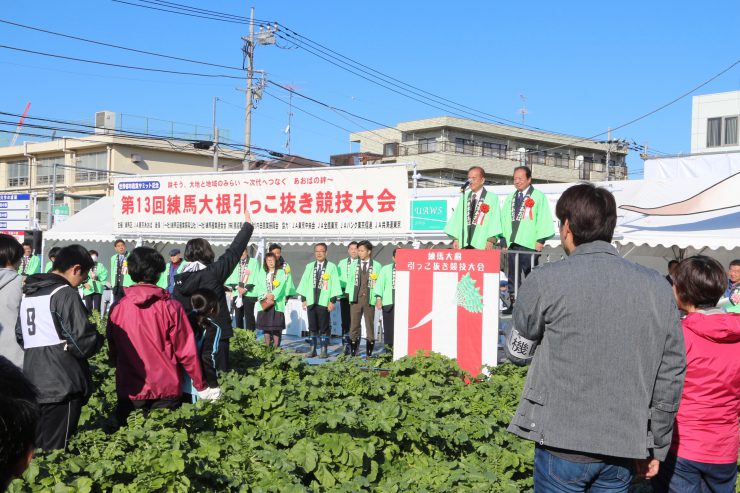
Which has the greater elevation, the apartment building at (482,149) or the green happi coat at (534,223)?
the apartment building at (482,149)

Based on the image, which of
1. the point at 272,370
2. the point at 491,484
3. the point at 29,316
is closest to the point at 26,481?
the point at 29,316

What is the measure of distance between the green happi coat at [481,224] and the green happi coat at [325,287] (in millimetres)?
4728

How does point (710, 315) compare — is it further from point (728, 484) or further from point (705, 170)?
point (705, 170)

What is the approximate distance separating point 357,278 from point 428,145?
39.9 meters

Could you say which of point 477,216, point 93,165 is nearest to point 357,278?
point 477,216

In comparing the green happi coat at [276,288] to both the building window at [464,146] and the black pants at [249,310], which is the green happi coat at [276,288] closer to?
the black pants at [249,310]

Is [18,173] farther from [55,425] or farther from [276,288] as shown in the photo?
[55,425]

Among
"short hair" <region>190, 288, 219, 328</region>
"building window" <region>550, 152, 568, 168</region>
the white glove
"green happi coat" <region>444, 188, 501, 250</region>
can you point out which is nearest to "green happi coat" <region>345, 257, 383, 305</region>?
"green happi coat" <region>444, 188, 501, 250</region>

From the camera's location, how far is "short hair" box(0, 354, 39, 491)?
1376mm

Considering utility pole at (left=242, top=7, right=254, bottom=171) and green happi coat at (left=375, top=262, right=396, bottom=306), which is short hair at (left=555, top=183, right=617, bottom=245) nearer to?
green happi coat at (left=375, top=262, right=396, bottom=306)

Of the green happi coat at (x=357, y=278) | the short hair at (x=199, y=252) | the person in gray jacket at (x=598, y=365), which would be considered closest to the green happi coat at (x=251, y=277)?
the green happi coat at (x=357, y=278)

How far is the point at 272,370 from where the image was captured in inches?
283

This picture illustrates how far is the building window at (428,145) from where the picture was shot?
51844 millimetres

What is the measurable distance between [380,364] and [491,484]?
13.3ft
